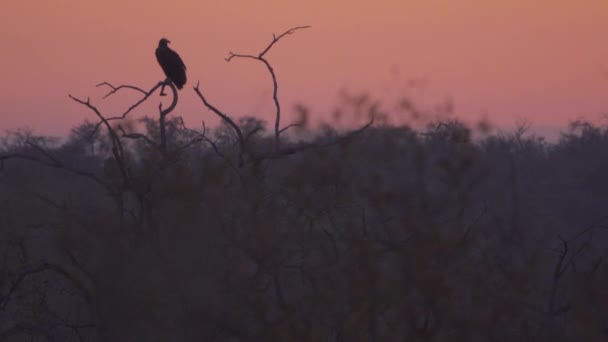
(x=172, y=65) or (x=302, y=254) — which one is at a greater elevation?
(x=172, y=65)

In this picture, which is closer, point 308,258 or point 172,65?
point 308,258

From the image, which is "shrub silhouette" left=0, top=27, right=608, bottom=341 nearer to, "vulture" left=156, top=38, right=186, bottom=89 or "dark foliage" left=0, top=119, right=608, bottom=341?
"dark foliage" left=0, top=119, right=608, bottom=341

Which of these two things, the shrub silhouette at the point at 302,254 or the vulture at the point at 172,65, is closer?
the shrub silhouette at the point at 302,254

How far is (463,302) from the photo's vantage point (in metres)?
7.19

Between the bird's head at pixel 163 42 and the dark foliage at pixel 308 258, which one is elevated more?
the bird's head at pixel 163 42

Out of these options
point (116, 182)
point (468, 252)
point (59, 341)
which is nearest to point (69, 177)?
point (59, 341)

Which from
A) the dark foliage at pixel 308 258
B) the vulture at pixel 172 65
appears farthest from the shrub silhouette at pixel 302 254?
the vulture at pixel 172 65

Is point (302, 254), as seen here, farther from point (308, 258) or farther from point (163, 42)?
point (163, 42)

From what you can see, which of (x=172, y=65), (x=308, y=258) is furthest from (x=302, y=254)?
(x=172, y=65)

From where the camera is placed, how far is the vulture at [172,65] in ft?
35.2

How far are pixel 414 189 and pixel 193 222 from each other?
1954 millimetres

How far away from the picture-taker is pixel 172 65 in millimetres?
10906

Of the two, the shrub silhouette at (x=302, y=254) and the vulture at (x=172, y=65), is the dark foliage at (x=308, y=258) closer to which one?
the shrub silhouette at (x=302, y=254)

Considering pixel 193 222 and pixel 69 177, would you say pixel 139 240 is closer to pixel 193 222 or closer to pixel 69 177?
pixel 193 222
